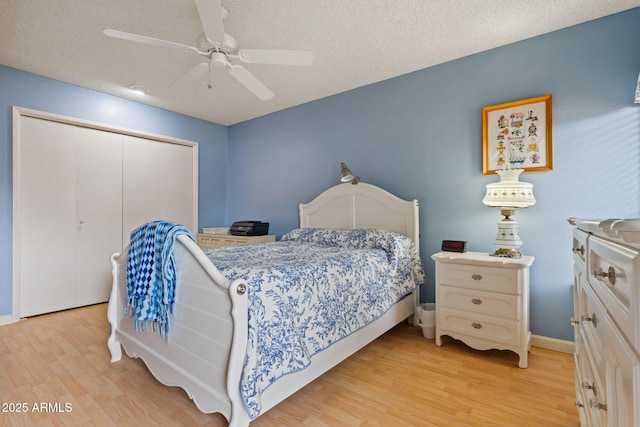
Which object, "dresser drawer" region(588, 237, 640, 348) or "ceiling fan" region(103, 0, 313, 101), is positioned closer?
"dresser drawer" region(588, 237, 640, 348)

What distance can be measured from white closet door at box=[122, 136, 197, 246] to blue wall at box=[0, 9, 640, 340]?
270mm

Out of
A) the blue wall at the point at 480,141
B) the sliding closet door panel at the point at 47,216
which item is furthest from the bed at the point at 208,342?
the sliding closet door panel at the point at 47,216

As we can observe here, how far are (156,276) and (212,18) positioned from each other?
1396mm

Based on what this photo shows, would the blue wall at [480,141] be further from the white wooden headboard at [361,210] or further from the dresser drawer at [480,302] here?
the dresser drawer at [480,302]

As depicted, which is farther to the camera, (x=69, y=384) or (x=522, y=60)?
(x=522, y=60)

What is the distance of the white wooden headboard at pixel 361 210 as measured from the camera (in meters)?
2.82

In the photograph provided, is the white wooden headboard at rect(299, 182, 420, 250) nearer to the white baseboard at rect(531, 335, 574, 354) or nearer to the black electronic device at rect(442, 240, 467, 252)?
the black electronic device at rect(442, 240, 467, 252)

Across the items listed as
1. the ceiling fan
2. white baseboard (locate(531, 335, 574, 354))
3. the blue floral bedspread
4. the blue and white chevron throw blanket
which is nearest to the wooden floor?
white baseboard (locate(531, 335, 574, 354))

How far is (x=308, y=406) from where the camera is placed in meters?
1.64

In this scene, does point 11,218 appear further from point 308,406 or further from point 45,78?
point 308,406

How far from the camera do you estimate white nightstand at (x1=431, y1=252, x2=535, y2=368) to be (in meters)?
2.02

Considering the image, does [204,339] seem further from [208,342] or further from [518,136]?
[518,136]

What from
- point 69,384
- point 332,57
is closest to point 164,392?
point 69,384

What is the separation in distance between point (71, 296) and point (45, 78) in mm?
2267
